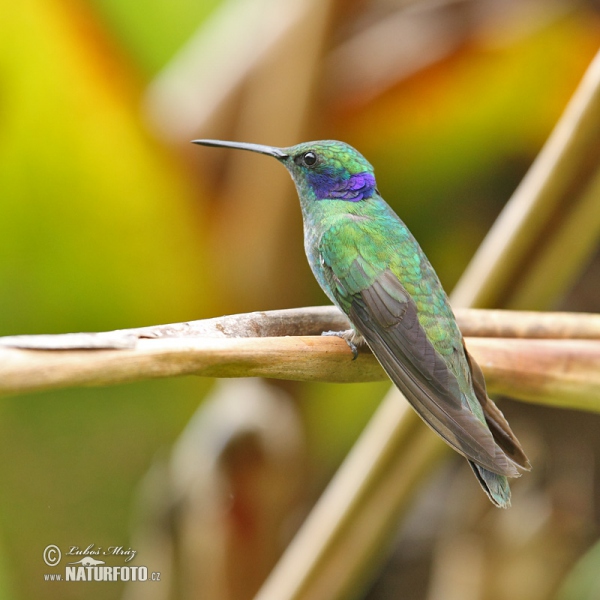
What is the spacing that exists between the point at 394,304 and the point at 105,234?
22.1 inches

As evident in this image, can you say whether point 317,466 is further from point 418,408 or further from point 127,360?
point 127,360

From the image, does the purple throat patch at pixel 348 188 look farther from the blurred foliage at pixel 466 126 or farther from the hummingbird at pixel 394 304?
the blurred foliage at pixel 466 126

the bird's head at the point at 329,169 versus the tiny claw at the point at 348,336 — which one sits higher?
the bird's head at the point at 329,169

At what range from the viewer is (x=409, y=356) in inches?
43.6

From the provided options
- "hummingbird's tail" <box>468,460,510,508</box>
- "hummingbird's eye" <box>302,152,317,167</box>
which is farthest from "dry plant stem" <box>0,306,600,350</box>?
"hummingbird's eye" <box>302,152,317,167</box>

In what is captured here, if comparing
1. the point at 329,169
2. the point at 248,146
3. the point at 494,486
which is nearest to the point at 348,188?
the point at 329,169

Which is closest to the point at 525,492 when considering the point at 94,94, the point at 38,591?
the point at 38,591

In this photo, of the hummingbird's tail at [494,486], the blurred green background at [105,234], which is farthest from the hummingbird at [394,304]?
the blurred green background at [105,234]

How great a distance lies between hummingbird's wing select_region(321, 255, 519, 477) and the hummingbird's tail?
33mm

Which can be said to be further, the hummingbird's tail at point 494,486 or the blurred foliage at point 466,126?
the blurred foliage at point 466,126

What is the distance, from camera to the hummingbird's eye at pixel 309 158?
1.38 m

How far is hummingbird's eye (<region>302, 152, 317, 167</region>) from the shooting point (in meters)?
1.38

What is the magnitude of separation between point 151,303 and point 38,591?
56cm

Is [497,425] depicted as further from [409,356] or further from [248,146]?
[248,146]
